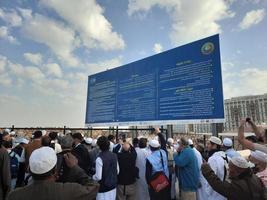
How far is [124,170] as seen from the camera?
5.78 meters

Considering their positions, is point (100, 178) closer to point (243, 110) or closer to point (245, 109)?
point (243, 110)

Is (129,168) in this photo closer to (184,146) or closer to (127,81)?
(184,146)

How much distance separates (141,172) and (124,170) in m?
0.78

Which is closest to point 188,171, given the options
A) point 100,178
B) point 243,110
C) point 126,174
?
point 126,174

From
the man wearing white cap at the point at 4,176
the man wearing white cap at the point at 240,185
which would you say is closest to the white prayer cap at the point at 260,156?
the man wearing white cap at the point at 240,185

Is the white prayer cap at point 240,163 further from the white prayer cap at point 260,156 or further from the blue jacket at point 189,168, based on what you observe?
the blue jacket at point 189,168

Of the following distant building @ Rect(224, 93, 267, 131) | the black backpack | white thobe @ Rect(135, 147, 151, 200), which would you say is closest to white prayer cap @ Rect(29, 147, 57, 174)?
the black backpack

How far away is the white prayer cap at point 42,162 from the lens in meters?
2.12

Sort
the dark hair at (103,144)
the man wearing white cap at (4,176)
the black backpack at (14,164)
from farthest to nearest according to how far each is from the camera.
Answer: the black backpack at (14,164), the dark hair at (103,144), the man wearing white cap at (4,176)

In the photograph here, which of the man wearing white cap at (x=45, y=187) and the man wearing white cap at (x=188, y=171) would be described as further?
the man wearing white cap at (x=188, y=171)

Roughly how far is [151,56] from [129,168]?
5.77m

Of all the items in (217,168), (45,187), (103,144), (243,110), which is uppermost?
(243,110)

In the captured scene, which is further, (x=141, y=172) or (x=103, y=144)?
(x=141, y=172)

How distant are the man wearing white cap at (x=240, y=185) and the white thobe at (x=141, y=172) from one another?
365 cm
